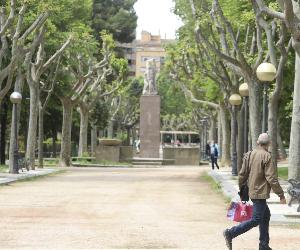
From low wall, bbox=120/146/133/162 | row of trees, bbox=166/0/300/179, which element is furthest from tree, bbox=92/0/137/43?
row of trees, bbox=166/0/300/179

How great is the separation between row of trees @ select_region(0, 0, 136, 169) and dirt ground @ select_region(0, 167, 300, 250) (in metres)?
8.66

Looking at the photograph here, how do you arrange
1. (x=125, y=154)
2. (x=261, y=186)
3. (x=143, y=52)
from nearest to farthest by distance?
(x=261, y=186), (x=125, y=154), (x=143, y=52)

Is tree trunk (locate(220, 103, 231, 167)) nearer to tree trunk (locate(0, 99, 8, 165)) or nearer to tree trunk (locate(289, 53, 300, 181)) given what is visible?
tree trunk (locate(0, 99, 8, 165))

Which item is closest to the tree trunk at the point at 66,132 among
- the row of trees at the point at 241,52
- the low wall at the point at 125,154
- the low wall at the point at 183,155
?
the row of trees at the point at 241,52

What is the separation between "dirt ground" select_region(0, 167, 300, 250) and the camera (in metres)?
11.2

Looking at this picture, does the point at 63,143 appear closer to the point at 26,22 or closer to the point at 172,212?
the point at 26,22

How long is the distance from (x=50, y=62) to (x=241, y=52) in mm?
14875

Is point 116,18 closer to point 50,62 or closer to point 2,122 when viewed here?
point 2,122

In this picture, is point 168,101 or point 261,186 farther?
point 168,101

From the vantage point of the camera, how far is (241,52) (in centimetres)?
2366

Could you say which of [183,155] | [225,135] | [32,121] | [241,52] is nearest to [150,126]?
[183,155]

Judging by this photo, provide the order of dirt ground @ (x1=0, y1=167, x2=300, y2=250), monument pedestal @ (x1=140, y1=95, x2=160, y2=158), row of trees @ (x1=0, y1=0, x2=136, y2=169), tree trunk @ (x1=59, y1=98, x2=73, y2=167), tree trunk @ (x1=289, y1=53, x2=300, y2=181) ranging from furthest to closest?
monument pedestal @ (x1=140, y1=95, x2=160, y2=158) < tree trunk @ (x1=59, y1=98, x2=73, y2=167) < row of trees @ (x1=0, y1=0, x2=136, y2=169) < tree trunk @ (x1=289, y1=53, x2=300, y2=181) < dirt ground @ (x1=0, y1=167, x2=300, y2=250)

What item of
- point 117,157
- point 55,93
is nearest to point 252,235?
point 55,93

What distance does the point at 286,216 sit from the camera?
15.0m
